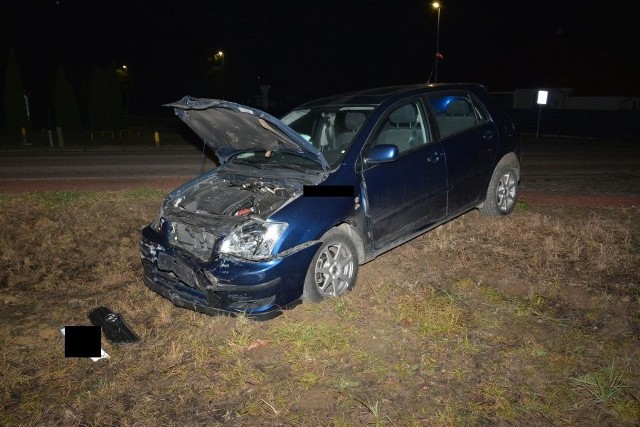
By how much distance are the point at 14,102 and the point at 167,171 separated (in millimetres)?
19452

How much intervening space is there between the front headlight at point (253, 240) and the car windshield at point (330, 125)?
109 cm

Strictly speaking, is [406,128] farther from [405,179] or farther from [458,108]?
[458,108]

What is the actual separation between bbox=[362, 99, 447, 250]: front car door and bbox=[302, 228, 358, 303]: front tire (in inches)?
14.5

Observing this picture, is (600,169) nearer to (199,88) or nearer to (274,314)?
(274,314)

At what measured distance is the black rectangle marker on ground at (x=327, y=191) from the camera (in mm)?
4270

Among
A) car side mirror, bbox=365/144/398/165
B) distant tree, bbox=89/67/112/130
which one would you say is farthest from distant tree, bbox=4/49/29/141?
car side mirror, bbox=365/144/398/165

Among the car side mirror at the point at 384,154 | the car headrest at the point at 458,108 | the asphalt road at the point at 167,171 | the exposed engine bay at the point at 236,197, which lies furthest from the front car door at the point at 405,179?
the asphalt road at the point at 167,171

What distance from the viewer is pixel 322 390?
10.7 feet

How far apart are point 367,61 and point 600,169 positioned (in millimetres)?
33939

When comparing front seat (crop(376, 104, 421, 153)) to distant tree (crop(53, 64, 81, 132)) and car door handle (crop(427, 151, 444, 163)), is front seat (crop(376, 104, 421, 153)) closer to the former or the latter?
car door handle (crop(427, 151, 444, 163))

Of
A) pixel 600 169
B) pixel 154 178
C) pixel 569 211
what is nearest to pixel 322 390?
pixel 569 211

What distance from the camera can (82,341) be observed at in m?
3.98

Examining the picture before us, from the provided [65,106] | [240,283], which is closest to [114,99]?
[65,106]

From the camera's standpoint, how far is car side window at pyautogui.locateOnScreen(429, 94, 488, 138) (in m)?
5.61
